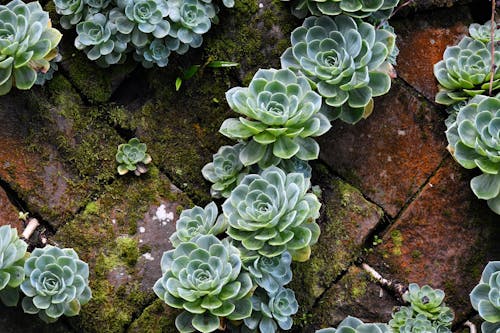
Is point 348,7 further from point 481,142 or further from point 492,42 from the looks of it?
point 481,142

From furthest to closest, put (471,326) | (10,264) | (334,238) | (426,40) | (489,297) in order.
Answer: (426,40), (334,238), (471,326), (489,297), (10,264)

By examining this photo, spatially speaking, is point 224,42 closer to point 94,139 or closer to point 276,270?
point 94,139

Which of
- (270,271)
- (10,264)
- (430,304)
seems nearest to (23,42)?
(10,264)

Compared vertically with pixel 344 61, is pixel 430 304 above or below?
below

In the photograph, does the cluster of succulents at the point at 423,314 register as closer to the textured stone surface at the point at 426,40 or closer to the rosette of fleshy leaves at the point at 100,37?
the textured stone surface at the point at 426,40

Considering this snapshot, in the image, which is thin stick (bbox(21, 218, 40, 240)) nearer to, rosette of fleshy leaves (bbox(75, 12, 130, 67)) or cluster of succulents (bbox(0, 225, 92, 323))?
cluster of succulents (bbox(0, 225, 92, 323))

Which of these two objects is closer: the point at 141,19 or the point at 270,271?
the point at 270,271

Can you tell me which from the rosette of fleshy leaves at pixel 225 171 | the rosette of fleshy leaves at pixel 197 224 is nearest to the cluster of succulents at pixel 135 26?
the rosette of fleshy leaves at pixel 225 171

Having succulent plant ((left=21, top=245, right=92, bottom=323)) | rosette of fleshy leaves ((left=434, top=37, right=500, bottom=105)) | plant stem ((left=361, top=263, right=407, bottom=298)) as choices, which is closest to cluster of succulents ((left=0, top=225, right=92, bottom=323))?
succulent plant ((left=21, top=245, right=92, bottom=323))
